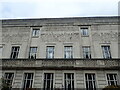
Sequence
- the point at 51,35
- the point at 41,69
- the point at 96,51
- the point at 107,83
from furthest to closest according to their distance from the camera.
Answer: the point at 51,35 → the point at 96,51 → the point at 41,69 → the point at 107,83

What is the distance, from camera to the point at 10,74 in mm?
13422

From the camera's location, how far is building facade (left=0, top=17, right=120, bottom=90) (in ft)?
41.8

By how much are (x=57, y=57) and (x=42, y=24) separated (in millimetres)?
5076

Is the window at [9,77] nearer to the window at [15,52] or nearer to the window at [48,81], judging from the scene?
the window at [15,52]

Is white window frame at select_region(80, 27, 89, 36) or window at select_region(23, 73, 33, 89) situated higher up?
white window frame at select_region(80, 27, 89, 36)

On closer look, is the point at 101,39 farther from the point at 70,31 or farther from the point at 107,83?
the point at 107,83

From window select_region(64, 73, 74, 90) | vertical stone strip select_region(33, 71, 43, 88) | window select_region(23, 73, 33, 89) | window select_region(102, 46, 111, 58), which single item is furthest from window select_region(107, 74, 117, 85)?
window select_region(23, 73, 33, 89)

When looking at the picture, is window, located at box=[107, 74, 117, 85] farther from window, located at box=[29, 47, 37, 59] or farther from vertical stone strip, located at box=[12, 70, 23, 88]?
vertical stone strip, located at box=[12, 70, 23, 88]

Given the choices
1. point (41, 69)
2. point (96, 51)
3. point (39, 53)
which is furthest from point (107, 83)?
point (39, 53)

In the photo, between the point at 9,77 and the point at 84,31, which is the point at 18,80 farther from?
the point at 84,31

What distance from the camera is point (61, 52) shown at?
14.3 meters

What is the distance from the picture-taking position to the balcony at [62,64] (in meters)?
13.0

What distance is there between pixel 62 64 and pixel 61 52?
1606 millimetres

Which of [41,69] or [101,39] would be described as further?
[101,39]
